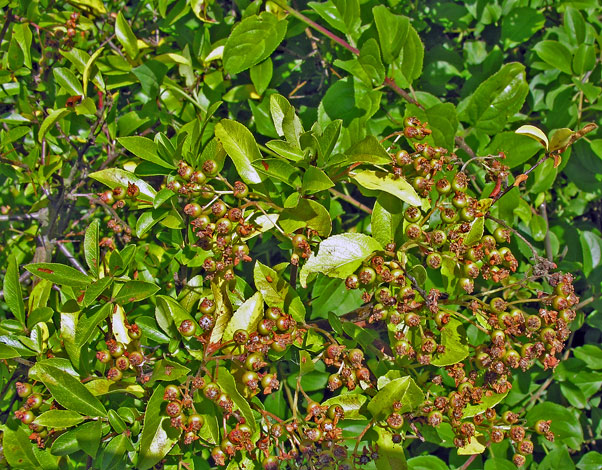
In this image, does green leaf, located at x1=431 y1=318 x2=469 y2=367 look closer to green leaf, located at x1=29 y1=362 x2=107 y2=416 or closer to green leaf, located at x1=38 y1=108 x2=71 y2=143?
green leaf, located at x1=29 y1=362 x2=107 y2=416

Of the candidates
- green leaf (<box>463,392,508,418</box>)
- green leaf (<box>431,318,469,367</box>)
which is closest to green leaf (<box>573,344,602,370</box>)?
green leaf (<box>463,392,508,418</box>)

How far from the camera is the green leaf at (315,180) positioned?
1619 mm

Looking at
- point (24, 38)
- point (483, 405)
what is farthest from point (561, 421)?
point (24, 38)

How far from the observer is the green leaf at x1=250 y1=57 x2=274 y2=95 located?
2146 millimetres

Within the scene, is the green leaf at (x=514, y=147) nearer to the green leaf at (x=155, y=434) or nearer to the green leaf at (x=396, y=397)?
the green leaf at (x=396, y=397)

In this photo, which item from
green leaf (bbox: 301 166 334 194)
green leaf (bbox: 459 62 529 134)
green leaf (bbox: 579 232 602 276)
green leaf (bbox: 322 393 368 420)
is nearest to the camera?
green leaf (bbox: 301 166 334 194)

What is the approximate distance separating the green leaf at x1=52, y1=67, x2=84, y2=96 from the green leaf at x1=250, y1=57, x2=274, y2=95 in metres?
0.76

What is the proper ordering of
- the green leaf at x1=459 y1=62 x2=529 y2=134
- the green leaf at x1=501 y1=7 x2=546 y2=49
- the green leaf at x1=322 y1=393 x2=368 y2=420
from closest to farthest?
the green leaf at x1=322 y1=393 x2=368 y2=420
the green leaf at x1=459 y1=62 x2=529 y2=134
the green leaf at x1=501 y1=7 x2=546 y2=49

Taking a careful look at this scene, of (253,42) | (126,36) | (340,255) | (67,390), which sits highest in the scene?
(253,42)

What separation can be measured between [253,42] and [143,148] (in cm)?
61

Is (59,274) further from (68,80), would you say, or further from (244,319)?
(68,80)

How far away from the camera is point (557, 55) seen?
2273 mm

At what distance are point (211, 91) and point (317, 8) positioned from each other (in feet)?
1.90

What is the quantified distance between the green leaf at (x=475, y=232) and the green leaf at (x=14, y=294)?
1642 millimetres
